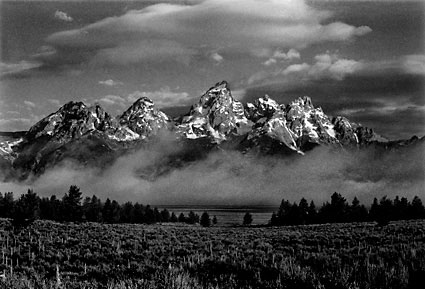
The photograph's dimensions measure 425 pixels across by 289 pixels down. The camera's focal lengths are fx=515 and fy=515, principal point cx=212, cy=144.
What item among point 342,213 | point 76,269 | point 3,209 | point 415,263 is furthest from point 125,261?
point 3,209

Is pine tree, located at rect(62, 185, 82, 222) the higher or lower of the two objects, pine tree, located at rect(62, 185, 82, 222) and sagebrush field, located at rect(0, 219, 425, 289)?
the higher

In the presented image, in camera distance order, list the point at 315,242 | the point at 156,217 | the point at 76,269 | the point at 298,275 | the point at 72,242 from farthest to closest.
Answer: the point at 156,217 < the point at 72,242 < the point at 315,242 < the point at 76,269 < the point at 298,275

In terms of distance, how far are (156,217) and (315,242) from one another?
84.7 meters

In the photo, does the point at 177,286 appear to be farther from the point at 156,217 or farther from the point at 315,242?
the point at 156,217

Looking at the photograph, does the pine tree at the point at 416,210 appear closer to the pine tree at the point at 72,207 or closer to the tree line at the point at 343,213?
the tree line at the point at 343,213

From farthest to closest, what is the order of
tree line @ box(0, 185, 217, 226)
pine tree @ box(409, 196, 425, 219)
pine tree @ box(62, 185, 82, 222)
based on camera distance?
tree line @ box(0, 185, 217, 226) < pine tree @ box(62, 185, 82, 222) < pine tree @ box(409, 196, 425, 219)

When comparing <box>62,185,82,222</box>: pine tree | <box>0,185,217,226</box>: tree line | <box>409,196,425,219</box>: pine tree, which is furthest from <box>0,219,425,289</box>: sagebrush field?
<box>0,185,217,226</box>: tree line

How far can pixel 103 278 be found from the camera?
16516 millimetres

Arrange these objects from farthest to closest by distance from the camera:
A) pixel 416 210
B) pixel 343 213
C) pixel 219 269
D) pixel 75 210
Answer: pixel 75 210, pixel 343 213, pixel 416 210, pixel 219 269

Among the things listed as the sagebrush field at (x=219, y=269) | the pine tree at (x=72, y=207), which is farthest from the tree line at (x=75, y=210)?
the sagebrush field at (x=219, y=269)

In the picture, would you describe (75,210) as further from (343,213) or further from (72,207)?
(343,213)

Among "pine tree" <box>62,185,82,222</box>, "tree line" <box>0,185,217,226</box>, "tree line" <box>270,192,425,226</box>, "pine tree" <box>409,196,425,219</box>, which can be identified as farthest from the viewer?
"tree line" <box>0,185,217,226</box>

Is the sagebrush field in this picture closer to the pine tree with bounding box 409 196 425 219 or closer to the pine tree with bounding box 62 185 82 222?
the pine tree with bounding box 409 196 425 219

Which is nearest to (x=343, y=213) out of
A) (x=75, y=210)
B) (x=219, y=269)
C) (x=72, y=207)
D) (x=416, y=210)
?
(x=416, y=210)
